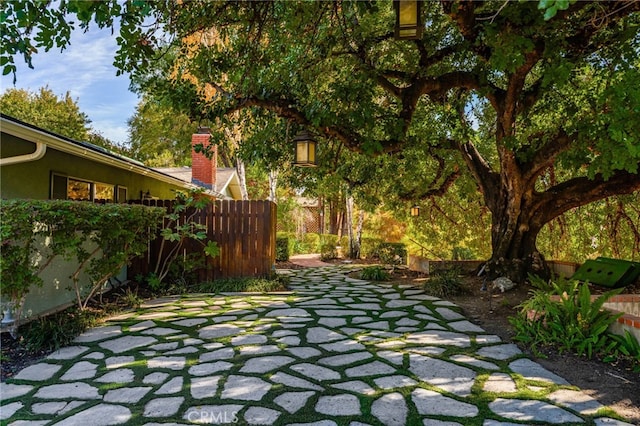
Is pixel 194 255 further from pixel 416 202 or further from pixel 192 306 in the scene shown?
pixel 416 202

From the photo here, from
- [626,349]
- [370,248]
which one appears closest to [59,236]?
[626,349]

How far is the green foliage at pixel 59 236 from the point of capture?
3430 mm

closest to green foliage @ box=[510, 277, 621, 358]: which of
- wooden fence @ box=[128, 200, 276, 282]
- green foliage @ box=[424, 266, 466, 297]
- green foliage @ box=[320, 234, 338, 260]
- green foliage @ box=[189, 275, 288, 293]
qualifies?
green foliage @ box=[424, 266, 466, 297]

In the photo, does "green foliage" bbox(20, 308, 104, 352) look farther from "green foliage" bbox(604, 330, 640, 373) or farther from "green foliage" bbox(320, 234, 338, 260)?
"green foliage" bbox(320, 234, 338, 260)

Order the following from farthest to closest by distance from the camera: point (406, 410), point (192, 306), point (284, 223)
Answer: point (284, 223) → point (192, 306) → point (406, 410)

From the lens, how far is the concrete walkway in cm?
243

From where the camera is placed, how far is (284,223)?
1708 cm

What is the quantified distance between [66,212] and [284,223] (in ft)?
43.7

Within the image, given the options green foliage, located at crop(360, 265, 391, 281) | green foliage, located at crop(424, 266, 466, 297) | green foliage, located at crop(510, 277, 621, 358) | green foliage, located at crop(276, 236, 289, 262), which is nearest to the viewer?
green foliage, located at crop(510, 277, 621, 358)

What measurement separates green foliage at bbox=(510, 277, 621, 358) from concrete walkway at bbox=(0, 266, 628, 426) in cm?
33

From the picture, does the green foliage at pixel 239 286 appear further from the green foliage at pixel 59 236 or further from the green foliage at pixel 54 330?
the green foliage at pixel 54 330

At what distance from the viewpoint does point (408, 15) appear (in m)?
3.13

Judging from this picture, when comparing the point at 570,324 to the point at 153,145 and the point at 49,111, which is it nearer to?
the point at 49,111

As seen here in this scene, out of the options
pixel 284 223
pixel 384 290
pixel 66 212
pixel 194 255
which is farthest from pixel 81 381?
pixel 284 223
